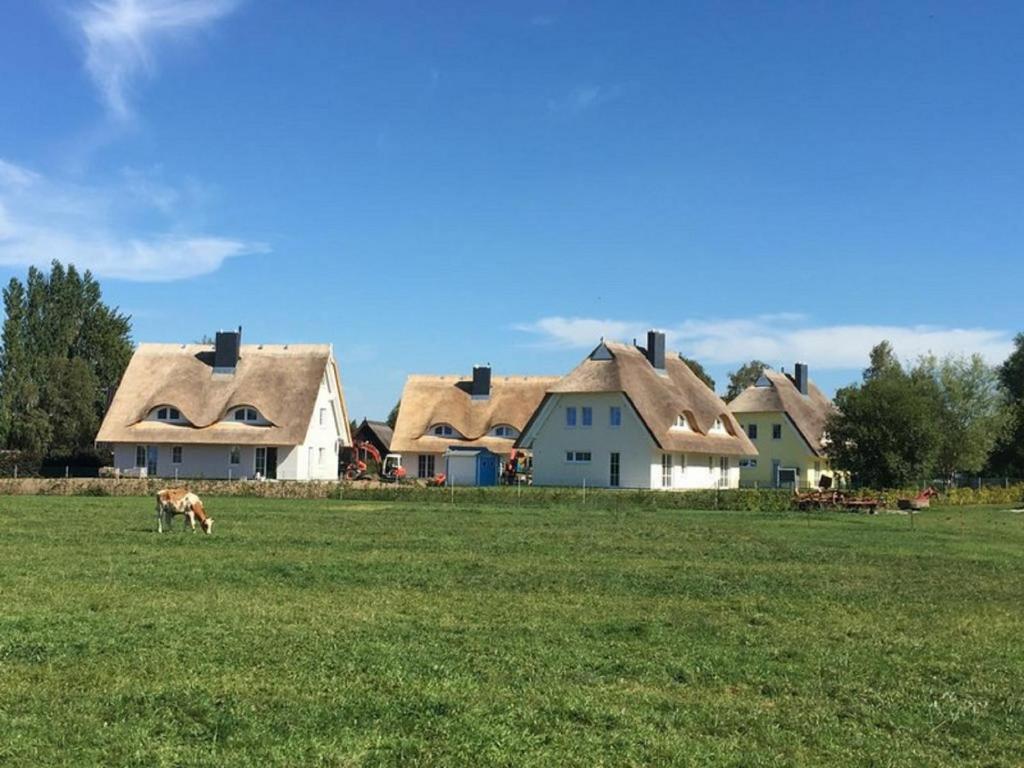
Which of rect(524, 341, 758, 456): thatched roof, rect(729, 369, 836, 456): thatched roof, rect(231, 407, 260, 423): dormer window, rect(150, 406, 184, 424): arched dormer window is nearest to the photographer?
rect(524, 341, 758, 456): thatched roof

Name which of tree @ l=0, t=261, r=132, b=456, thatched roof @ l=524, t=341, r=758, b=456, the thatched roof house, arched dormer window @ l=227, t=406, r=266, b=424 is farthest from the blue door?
tree @ l=0, t=261, r=132, b=456

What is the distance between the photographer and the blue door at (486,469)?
71062 millimetres

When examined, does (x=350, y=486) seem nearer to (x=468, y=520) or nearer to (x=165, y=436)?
(x=468, y=520)

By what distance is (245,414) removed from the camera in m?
66.3

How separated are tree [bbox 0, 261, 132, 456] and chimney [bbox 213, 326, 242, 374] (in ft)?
59.1

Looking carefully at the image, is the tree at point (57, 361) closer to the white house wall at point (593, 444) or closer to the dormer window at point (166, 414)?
the dormer window at point (166, 414)

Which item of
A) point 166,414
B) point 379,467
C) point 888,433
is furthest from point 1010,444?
point 166,414

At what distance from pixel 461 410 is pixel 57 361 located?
33.7m

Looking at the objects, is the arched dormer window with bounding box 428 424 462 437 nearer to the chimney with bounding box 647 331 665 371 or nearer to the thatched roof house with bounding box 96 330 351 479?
the thatched roof house with bounding box 96 330 351 479

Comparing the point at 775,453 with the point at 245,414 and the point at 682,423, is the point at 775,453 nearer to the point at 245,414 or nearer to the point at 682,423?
the point at 682,423

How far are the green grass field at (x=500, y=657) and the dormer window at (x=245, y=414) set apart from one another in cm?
4403

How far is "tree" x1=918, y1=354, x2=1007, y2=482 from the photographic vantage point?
77.6 meters

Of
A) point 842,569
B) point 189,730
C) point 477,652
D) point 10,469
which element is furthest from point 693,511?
point 10,469

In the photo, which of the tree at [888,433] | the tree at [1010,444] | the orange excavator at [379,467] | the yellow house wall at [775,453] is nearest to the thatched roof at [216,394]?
the orange excavator at [379,467]
